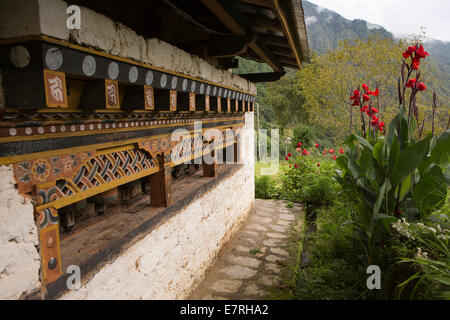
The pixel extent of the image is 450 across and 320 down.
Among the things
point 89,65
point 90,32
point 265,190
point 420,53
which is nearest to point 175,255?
point 89,65

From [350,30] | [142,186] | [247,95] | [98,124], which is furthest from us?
[350,30]

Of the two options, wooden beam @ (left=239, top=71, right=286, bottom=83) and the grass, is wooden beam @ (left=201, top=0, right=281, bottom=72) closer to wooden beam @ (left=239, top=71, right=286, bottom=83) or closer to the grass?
wooden beam @ (left=239, top=71, right=286, bottom=83)

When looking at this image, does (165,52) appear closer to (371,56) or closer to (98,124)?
(98,124)

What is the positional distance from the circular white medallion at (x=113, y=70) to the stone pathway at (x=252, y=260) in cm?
268

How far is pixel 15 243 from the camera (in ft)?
4.33

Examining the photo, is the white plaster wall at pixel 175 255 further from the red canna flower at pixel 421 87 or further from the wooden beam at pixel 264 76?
the red canna flower at pixel 421 87

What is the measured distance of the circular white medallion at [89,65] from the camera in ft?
4.53

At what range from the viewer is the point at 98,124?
6.02 ft

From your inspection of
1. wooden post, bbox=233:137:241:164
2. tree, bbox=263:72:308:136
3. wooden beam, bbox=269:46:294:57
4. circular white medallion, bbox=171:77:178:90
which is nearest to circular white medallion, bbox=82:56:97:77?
circular white medallion, bbox=171:77:178:90

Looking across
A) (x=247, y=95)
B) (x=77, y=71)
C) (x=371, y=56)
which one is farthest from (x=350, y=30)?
(x=77, y=71)

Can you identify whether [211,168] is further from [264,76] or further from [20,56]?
[20,56]

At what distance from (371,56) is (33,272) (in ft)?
47.4

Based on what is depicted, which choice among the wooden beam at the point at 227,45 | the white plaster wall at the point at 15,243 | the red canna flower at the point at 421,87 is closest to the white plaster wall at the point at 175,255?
the white plaster wall at the point at 15,243

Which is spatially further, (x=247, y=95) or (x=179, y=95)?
(x=247, y=95)
